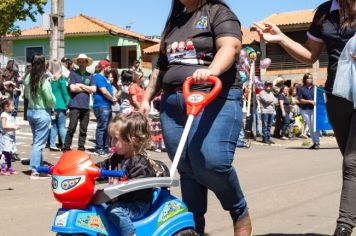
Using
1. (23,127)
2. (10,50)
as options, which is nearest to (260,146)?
(23,127)

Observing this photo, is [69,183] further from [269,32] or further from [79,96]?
[79,96]

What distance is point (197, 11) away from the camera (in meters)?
4.43

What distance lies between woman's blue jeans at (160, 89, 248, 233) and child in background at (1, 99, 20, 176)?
5.26 meters

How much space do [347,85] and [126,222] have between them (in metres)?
1.86

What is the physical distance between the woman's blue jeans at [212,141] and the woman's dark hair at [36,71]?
4.96 m

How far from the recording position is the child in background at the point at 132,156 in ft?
12.8

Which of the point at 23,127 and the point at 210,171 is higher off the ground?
the point at 210,171

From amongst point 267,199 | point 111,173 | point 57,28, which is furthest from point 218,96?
point 57,28

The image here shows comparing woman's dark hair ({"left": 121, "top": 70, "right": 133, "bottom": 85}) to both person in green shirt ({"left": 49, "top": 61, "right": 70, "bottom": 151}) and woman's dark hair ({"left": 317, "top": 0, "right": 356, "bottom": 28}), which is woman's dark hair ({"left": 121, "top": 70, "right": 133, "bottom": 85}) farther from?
woman's dark hair ({"left": 317, "top": 0, "right": 356, "bottom": 28})

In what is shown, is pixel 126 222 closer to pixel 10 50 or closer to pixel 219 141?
pixel 219 141

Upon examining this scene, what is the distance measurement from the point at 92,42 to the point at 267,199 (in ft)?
144

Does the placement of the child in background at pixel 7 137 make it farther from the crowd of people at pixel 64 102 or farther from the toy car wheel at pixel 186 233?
the toy car wheel at pixel 186 233

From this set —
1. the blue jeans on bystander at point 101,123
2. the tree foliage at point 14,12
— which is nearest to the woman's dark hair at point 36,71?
the blue jeans on bystander at point 101,123

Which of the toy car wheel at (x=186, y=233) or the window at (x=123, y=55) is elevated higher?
the window at (x=123, y=55)
